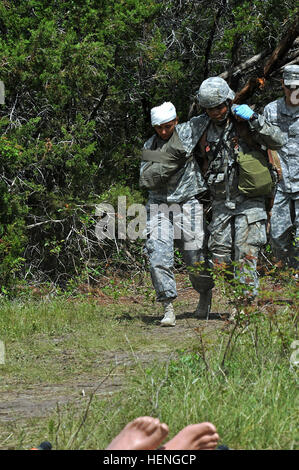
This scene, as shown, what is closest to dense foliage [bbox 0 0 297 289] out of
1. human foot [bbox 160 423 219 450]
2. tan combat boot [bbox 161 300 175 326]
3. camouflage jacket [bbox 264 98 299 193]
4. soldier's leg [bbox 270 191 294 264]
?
tan combat boot [bbox 161 300 175 326]

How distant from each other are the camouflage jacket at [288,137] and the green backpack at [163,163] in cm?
110

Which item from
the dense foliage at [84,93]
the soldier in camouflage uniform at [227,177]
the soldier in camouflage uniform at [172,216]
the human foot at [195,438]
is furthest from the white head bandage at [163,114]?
the human foot at [195,438]

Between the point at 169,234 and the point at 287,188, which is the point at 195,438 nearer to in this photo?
the point at 169,234

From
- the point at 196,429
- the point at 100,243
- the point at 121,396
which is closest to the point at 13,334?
the point at 121,396

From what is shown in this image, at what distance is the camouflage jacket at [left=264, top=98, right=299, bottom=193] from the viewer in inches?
287

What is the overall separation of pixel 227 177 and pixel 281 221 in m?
1.19

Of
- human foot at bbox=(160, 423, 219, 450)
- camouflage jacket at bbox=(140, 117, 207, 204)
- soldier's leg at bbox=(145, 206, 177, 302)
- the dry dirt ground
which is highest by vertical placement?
camouflage jacket at bbox=(140, 117, 207, 204)

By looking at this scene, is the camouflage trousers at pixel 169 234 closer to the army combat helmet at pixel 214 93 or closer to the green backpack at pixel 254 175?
the green backpack at pixel 254 175

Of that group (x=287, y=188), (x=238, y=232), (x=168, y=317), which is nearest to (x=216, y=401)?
(x=238, y=232)

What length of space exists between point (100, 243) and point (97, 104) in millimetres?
1778

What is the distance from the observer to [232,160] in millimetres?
6570

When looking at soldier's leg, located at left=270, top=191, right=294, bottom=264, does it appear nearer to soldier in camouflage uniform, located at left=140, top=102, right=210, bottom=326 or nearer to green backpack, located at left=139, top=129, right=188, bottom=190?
soldier in camouflage uniform, located at left=140, top=102, right=210, bottom=326

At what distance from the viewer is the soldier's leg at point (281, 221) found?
24.7 ft

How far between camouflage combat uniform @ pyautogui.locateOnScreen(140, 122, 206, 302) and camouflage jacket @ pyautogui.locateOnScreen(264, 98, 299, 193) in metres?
1.00
